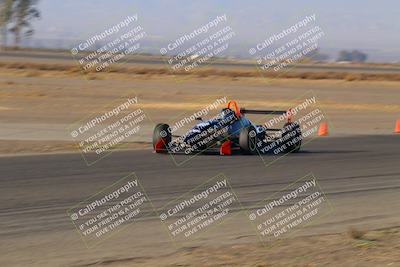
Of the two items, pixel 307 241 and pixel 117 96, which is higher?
pixel 117 96

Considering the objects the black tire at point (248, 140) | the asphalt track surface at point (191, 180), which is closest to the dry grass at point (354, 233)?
the asphalt track surface at point (191, 180)

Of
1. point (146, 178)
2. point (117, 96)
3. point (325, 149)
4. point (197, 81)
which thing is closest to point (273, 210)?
point (146, 178)

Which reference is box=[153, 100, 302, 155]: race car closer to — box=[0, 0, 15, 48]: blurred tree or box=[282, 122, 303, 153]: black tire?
box=[282, 122, 303, 153]: black tire

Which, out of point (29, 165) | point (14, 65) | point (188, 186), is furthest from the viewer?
point (14, 65)

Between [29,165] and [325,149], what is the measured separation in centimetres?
807

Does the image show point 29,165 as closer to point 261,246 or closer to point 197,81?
point 261,246

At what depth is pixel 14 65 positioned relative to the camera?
209 ft

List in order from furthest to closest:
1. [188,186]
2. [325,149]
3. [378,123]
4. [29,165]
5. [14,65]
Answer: [14,65] < [378,123] < [325,149] < [29,165] < [188,186]

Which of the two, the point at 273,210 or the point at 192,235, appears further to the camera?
the point at 273,210

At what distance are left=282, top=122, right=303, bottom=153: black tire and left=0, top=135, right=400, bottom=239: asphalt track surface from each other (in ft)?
0.81

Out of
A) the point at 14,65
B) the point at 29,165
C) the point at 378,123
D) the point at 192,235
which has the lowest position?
the point at 378,123

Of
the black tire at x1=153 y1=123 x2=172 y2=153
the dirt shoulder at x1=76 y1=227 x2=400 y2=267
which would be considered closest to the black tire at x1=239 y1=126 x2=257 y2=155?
the black tire at x1=153 y1=123 x2=172 y2=153

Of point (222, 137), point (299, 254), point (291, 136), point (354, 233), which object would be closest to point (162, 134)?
point (222, 137)

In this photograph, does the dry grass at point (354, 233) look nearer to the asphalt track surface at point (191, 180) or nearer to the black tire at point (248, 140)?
the asphalt track surface at point (191, 180)
